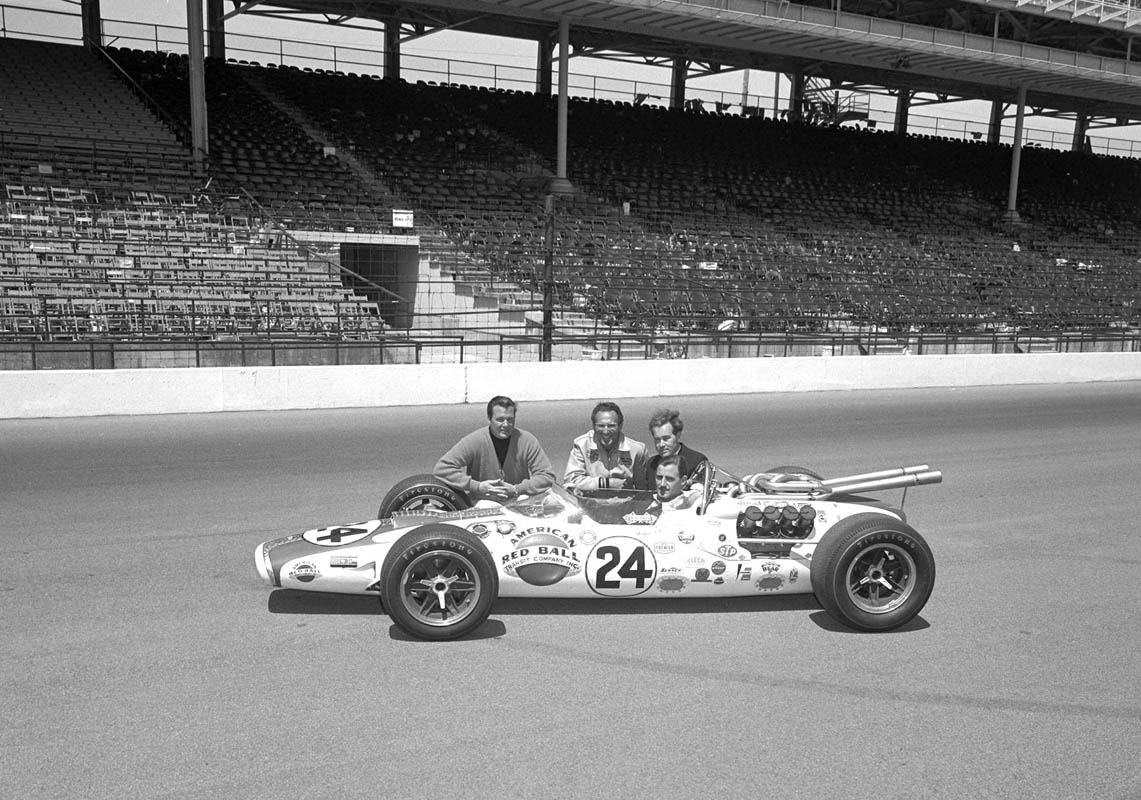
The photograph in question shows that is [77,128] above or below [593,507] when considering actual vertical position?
above

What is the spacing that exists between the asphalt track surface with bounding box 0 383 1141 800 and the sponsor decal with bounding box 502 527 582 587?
0.94 ft

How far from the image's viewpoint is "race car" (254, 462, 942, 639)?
16.9 ft

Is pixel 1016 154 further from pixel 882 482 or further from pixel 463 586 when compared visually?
pixel 463 586

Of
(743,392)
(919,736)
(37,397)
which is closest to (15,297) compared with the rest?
(37,397)

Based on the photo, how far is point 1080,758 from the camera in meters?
3.97

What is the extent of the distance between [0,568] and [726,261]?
64.5 ft

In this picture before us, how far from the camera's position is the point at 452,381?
13594 mm

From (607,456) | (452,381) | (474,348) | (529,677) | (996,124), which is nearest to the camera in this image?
(529,677)

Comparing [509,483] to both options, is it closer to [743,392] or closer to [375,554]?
[375,554]

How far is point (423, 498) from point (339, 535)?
1003mm

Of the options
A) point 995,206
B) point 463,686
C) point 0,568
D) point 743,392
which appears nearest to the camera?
point 463,686

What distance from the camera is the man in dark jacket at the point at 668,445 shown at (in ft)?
20.7

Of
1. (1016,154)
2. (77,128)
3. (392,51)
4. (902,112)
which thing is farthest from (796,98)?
(77,128)

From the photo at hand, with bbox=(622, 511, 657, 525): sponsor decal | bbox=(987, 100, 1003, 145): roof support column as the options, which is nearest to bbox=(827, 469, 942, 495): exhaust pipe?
bbox=(622, 511, 657, 525): sponsor decal
